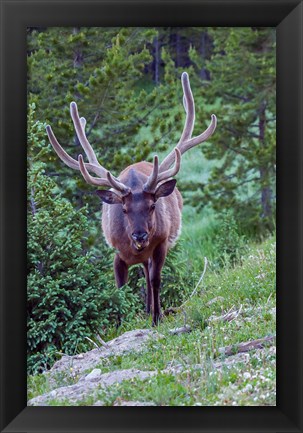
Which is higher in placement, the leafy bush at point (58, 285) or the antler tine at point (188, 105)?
the antler tine at point (188, 105)

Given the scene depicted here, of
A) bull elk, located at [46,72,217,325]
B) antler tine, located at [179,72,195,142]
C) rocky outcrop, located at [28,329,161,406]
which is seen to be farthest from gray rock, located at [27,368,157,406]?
antler tine, located at [179,72,195,142]

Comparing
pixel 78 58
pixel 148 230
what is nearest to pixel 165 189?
pixel 148 230

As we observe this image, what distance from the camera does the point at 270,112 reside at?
1103cm

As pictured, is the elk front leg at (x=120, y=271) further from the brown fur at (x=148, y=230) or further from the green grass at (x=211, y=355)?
the green grass at (x=211, y=355)

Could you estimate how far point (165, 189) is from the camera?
22.2ft

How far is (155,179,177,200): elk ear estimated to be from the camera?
6.71 meters

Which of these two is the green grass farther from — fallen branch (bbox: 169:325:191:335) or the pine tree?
the pine tree

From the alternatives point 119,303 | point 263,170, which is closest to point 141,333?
point 119,303

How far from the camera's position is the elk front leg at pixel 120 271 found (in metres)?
7.08

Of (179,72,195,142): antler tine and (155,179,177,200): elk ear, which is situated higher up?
(179,72,195,142): antler tine

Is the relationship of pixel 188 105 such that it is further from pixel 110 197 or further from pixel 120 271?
pixel 120 271

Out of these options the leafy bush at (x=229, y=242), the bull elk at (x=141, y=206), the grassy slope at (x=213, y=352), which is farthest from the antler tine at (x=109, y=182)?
the leafy bush at (x=229, y=242)
